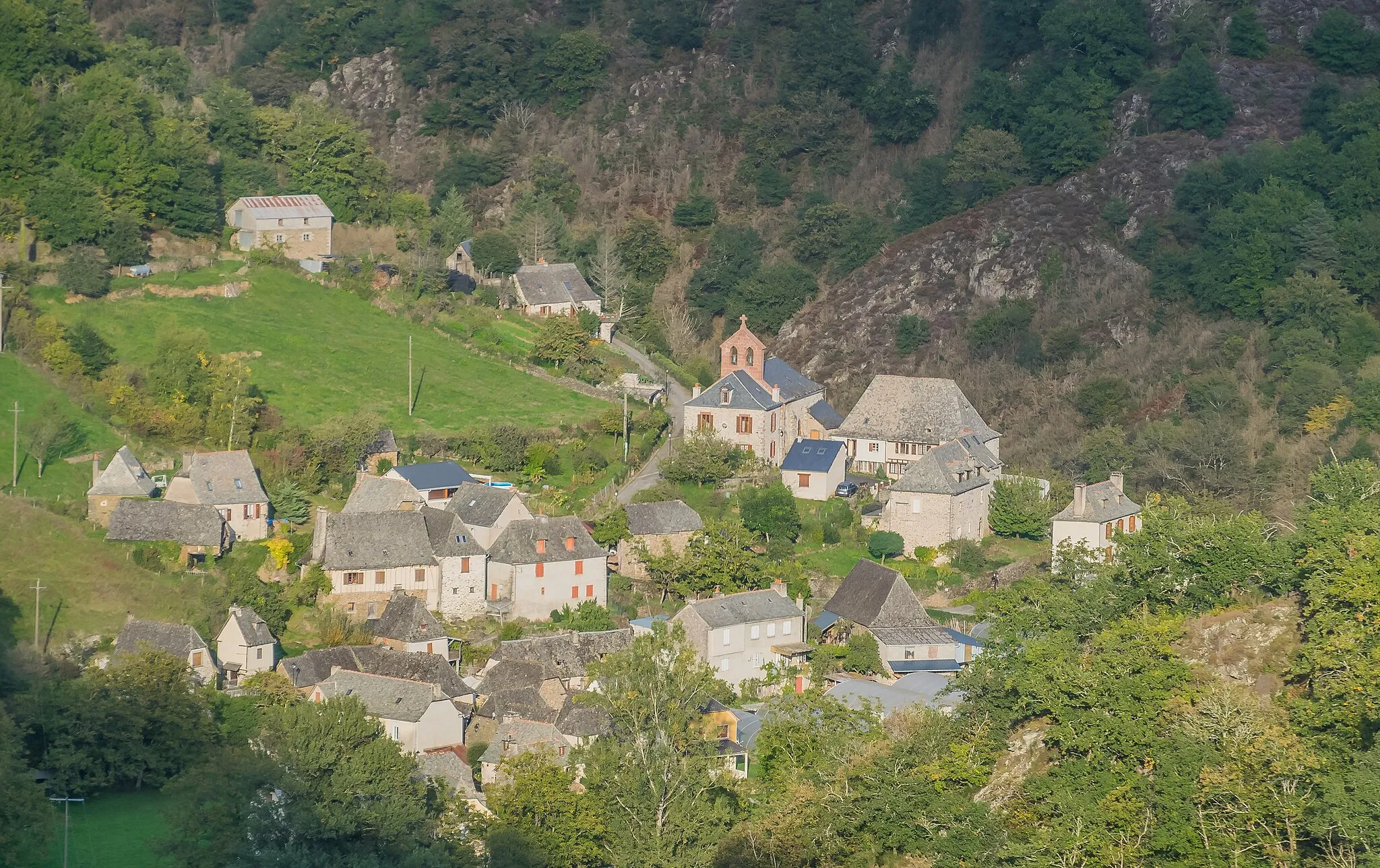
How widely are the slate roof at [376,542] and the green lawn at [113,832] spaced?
36.2 ft

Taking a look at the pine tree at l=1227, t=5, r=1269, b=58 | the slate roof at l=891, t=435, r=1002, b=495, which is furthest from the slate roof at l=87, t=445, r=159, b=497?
the pine tree at l=1227, t=5, r=1269, b=58

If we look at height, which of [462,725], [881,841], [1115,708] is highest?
[1115,708]

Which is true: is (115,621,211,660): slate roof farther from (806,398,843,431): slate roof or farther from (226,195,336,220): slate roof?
(226,195,336,220): slate roof

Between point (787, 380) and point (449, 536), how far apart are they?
707 inches

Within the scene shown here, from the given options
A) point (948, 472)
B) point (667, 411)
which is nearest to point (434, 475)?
point (667, 411)

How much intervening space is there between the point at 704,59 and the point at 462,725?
5592 centimetres

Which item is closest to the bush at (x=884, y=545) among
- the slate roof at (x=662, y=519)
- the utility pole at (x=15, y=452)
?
the slate roof at (x=662, y=519)

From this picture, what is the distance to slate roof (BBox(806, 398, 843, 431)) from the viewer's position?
244 ft

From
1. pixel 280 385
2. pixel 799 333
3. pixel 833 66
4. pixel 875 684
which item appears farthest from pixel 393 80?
pixel 875 684

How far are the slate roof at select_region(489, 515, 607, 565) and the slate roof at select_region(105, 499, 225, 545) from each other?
26.5 ft

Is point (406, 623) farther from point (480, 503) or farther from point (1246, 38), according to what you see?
point (1246, 38)

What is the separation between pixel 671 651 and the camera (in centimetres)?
4919

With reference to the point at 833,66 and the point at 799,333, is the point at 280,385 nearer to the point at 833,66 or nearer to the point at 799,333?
the point at 799,333

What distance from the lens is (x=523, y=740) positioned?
52812 millimetres
